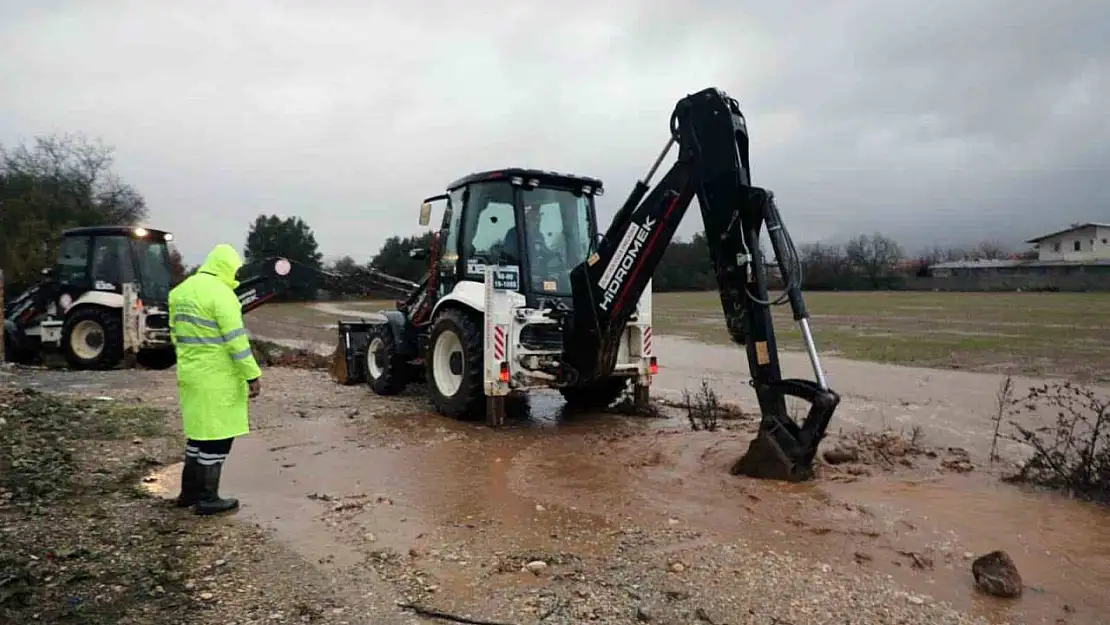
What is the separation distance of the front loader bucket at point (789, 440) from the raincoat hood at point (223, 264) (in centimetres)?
417

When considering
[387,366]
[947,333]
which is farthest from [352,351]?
[947,333]

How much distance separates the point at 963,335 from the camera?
21.5 m

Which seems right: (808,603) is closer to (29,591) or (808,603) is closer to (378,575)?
(378,575)

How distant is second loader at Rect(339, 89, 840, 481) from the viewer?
247 inches

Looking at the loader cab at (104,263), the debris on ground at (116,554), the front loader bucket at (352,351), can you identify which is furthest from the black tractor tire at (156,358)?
the debris on ground at (116,554)

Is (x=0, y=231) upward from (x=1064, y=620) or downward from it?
upward

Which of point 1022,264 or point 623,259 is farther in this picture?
point 1022,264

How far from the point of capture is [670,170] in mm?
7066

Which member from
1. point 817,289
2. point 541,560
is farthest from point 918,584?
point 817,289

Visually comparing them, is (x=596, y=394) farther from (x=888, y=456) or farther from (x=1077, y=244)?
(x=1077, y=244)

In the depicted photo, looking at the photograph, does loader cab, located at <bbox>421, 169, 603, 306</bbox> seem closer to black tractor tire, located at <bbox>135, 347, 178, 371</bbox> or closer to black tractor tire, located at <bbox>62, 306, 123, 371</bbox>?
black tractor tire, located at <bbox>62, 306, 123, 371</bbox>

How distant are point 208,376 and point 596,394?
549 cm

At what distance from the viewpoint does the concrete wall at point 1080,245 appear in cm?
7288

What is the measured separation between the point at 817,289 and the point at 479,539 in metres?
63.7
